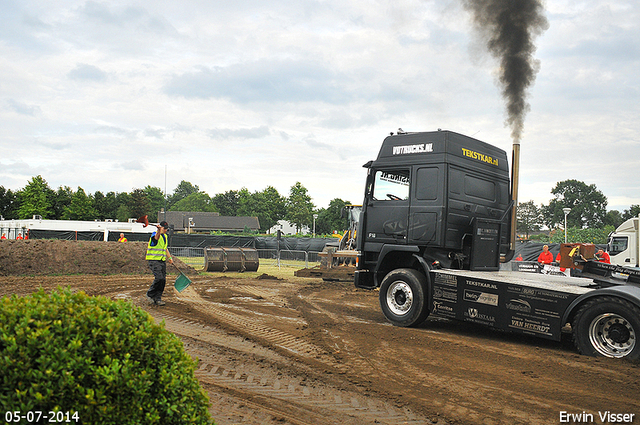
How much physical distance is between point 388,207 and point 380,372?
4.33m

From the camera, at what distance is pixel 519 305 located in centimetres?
745

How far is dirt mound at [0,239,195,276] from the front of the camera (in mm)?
18719

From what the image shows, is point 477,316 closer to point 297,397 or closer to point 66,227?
point 297,397

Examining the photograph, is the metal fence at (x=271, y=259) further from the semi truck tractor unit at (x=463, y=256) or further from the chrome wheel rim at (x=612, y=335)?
the chrome wheel rim at (x=612, y=335)

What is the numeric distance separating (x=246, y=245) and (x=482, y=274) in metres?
30.8

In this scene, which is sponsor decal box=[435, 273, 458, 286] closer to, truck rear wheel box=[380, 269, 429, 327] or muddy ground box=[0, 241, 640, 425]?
truck rear wheel box=[380, 269, 429, 327]

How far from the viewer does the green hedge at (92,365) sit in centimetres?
222

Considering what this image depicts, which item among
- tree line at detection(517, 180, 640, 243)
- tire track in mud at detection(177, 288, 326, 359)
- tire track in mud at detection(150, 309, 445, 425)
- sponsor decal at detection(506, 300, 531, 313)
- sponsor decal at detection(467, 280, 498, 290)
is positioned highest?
tree line at detection(517, 180, 640, 243)

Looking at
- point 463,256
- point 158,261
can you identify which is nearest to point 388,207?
point 463,256

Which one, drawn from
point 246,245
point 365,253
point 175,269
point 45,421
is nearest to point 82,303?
point 45,421

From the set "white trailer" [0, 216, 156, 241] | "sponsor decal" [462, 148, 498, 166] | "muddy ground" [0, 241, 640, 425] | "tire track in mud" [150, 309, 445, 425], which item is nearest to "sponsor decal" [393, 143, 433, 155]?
"sponsor decal" [462, 148, 498, 166]

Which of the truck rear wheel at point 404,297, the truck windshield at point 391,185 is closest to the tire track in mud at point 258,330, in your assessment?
the truck rear wheel at point 404,297

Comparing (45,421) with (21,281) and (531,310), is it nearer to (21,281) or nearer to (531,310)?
(531,310)

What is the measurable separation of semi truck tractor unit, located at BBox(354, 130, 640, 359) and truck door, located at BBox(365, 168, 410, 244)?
21 mm
